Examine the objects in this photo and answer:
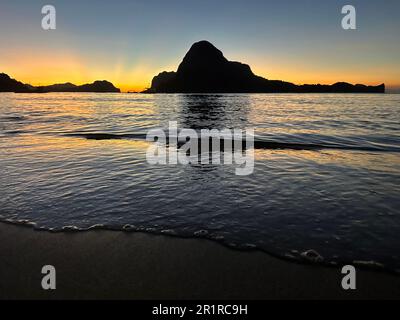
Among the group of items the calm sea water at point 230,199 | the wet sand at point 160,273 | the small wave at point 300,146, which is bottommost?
the wet sand at point 160,273

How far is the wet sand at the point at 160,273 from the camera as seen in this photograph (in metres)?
3.83

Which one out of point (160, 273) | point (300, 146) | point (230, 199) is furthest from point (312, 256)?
point (300, 146)

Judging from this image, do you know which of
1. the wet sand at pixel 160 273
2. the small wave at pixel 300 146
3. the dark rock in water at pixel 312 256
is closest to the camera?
the wet sand at pixel 160 273

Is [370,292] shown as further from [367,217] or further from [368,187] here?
[368,187]

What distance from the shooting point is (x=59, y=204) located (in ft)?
22.0

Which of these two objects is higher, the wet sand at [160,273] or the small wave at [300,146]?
the small wave at [300,146]

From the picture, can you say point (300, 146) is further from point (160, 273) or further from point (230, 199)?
point (160, 273)

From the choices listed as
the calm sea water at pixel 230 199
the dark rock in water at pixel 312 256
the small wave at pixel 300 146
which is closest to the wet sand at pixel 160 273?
the dark rock in water at pixel 312 256

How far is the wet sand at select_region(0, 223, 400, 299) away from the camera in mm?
3826

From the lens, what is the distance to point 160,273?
4215mm

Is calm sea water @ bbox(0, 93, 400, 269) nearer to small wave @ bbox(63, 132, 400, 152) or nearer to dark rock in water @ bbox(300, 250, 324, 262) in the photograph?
dark rock in water @ bbox(300, 250, 324, 262)

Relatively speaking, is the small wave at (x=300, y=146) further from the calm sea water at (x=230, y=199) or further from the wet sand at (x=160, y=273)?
the wet sand at (x=160, y=273)

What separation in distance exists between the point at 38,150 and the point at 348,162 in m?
14.5
